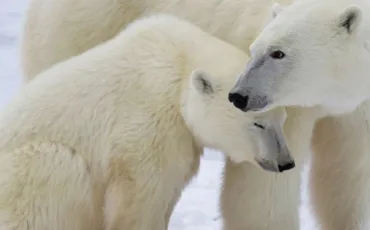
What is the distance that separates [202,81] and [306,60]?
415 mm

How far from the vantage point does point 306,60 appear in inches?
118

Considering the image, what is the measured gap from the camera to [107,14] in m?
3.85

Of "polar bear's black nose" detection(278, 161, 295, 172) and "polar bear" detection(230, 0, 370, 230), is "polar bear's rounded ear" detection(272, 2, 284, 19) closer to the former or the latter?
"polar bear" detection(230, 0, 370, 230)

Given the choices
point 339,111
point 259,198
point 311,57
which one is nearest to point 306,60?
point 311,57

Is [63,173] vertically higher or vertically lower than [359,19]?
lower

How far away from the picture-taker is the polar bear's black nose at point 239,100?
2.97 meters

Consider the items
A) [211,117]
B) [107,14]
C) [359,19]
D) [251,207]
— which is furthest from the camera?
[107,14]

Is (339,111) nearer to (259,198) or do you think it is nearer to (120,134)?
(259,198)

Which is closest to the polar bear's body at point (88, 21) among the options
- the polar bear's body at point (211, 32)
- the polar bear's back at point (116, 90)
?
the polar bear's body at point (211, 32)

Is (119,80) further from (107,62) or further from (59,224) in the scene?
(59,224)

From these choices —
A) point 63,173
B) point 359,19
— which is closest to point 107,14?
point 63,173

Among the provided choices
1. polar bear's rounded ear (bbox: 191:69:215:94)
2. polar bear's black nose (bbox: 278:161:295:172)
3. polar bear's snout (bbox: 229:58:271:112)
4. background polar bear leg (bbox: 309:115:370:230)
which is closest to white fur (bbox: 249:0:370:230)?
background polar bear leg (bbox: 309:115:370:230)

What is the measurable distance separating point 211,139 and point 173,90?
22cm

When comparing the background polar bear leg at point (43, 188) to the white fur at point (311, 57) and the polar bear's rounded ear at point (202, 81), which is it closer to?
the polar bear's rounded ear at point (202, 81)
